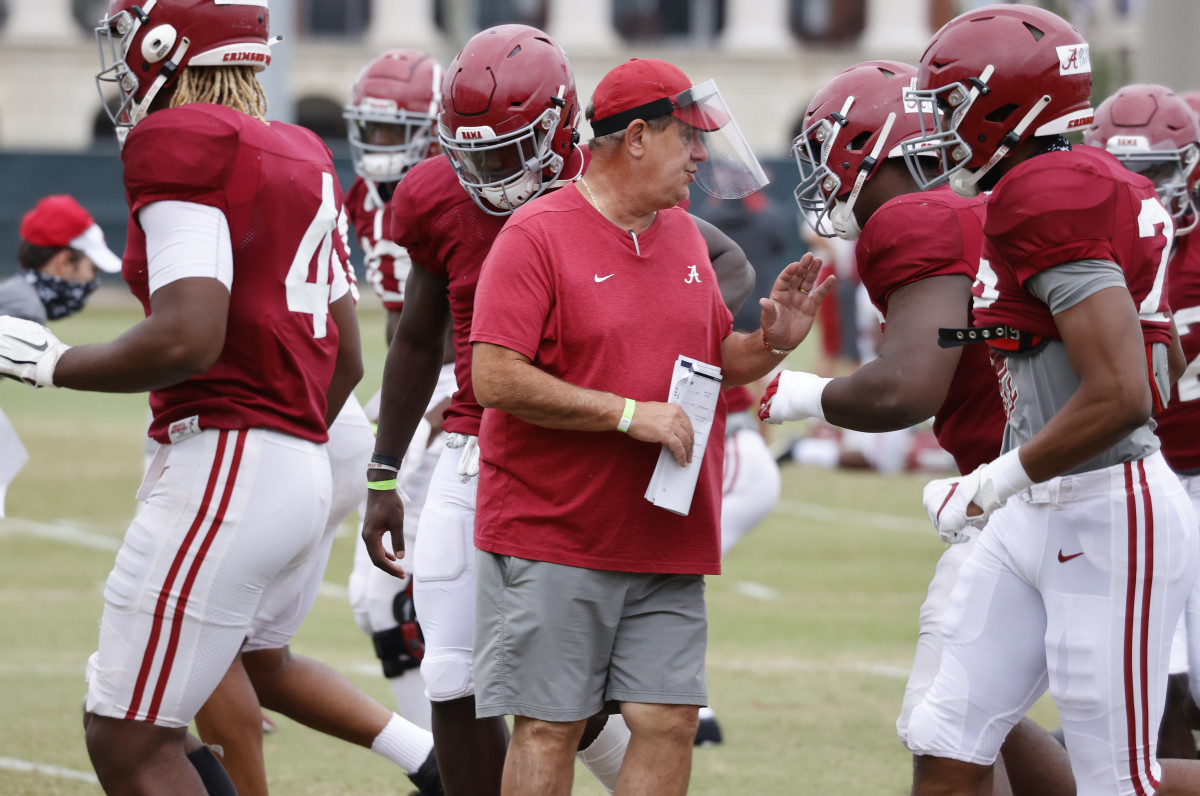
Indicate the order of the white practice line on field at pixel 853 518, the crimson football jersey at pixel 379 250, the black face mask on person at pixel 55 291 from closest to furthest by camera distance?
the crimson football jersey at pixel 379 250 → the black face mask on person at pixel 55 291 → the white practice line on field at pixel 853 518

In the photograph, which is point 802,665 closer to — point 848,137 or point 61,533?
point 848,137

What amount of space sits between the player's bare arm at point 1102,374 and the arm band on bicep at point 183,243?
5.85 ft

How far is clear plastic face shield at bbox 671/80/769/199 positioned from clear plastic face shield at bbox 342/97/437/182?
2.34 metres

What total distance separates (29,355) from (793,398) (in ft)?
5.88

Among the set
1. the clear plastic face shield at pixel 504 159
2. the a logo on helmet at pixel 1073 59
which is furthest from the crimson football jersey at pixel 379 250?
the a logo on helmet at pixel 1073 59

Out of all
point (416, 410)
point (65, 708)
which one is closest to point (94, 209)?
point (65, 708)

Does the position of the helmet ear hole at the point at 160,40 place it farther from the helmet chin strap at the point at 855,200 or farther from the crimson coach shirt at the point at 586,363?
the helmet chin strap at the point at 855,200

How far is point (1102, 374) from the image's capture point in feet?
10.5

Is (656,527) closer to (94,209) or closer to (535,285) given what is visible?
(535,285)

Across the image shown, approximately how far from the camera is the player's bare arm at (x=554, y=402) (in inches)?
138

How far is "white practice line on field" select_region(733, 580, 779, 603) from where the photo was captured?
887 cm

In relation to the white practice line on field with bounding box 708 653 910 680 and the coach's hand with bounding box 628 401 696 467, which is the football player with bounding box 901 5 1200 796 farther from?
the white practice line on field with bounding box 708 653 910 680

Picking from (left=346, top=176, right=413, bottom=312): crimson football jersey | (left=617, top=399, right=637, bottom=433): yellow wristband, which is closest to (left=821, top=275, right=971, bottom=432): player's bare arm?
(left=617, top=399, right=637, bottom=433): yellow wristband

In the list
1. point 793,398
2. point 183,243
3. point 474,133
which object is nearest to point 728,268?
point 793,398
